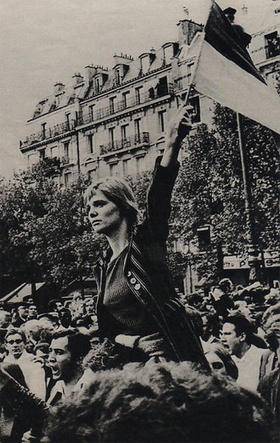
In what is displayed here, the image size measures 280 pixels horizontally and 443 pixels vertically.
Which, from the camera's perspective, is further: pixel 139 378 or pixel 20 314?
pixel 20 314

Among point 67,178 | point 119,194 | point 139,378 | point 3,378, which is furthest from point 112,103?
point 139,378

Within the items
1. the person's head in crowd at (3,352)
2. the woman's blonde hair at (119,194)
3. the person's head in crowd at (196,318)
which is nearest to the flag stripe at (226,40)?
the woman's blonde hair at (119,194)

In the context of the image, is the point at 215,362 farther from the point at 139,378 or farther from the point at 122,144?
→ the point at 122,144

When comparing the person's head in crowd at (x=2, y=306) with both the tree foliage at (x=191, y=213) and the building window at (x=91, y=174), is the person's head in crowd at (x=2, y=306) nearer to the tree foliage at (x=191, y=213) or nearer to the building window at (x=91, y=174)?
the tree foliage at (x=191, y=213)

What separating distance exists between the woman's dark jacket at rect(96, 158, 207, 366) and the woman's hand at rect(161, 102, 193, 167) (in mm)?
51

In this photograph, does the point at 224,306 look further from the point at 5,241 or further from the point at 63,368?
the point at 5,241

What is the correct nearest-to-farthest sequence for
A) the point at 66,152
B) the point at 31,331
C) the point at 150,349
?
the point at 150,349
the point at 31,331
the point at 66,152

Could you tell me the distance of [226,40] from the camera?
154 inches

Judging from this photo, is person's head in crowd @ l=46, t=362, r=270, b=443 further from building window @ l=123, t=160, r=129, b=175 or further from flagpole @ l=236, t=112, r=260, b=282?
building window @ l=123, t=160, r=129, b=175

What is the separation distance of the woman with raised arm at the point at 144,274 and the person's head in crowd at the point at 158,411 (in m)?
0.46

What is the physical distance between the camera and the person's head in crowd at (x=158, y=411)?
2.81 metres

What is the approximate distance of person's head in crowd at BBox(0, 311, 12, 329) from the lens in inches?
181

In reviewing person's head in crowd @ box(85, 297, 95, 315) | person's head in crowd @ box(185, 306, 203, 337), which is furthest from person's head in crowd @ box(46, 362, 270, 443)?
person's head in crowd @ box(85, 297, 95, 315)

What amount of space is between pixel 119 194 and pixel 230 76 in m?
1.03
